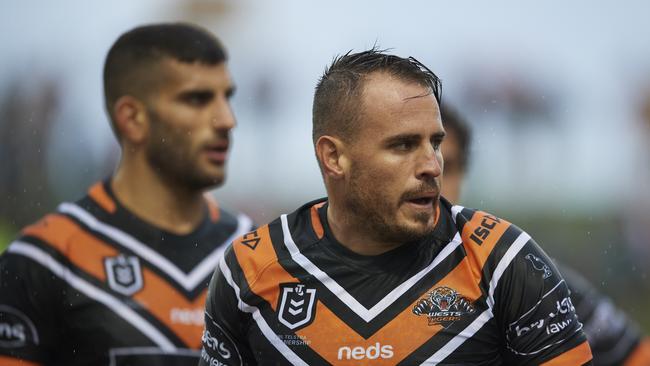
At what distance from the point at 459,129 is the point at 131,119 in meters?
1.88

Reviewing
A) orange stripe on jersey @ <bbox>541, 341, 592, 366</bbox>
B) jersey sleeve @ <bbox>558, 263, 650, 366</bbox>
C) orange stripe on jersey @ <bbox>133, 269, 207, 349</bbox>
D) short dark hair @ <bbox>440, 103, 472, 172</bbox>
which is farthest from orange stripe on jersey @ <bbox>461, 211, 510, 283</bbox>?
short dark hair @ <bbox>440, 103, 472, 172</bbox>

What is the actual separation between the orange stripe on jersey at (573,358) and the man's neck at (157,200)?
93.6 inches

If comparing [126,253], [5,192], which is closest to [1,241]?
[5,192]

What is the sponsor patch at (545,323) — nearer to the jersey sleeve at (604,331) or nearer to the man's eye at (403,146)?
the man's eye at (403,146)

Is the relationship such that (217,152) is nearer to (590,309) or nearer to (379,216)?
(379,216)

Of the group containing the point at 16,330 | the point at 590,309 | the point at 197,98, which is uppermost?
the point at 197,98

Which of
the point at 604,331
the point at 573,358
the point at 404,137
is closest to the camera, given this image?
the point at 573,358

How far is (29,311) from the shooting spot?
4.88 m

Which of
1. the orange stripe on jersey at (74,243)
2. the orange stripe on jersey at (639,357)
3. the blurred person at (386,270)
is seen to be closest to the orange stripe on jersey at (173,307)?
the orange stripe on jersey at (74,243)

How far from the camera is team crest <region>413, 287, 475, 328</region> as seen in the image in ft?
11.5

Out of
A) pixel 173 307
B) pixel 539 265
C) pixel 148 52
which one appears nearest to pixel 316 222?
pixel 539 265

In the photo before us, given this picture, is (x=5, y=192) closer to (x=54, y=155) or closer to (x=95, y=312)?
(x=54, y=155)

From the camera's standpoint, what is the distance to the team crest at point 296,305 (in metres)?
3.63

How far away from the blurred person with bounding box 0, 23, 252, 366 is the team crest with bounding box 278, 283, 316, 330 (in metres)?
1.43
